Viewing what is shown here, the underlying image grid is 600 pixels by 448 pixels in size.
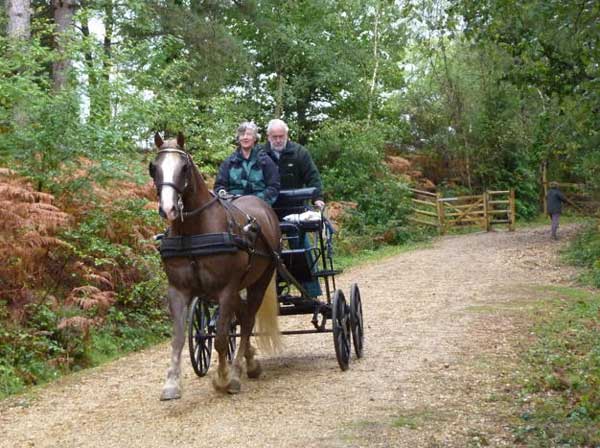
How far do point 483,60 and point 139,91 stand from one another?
22120mm

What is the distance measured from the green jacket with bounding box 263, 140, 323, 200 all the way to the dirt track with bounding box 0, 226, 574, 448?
204 cm

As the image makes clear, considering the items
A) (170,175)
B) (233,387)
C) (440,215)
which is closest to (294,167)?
(170,175)

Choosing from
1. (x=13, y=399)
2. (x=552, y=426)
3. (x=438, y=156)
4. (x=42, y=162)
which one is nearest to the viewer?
(x=552, y=426)

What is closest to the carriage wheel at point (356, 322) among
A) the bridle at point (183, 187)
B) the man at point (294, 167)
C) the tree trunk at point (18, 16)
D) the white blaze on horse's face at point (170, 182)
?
the man at point (294, 167)

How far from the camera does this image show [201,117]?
65.4ft

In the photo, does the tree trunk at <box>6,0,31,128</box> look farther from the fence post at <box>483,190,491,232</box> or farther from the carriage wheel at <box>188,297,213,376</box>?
the fence post at <box>483,190,491,232</box>

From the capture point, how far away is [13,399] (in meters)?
8.06

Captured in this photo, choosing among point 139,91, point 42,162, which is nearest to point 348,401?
point 42,162

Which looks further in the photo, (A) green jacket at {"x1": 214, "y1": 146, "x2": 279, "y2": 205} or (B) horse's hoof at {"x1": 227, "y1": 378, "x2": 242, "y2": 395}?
(A) green jacket at {"x1": 214, "y1": 146, "x2": 279, "y2": 205}

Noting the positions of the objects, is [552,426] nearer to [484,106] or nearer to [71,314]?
[71,314]

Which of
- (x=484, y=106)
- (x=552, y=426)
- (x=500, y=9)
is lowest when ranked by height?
(x=552, y=426)

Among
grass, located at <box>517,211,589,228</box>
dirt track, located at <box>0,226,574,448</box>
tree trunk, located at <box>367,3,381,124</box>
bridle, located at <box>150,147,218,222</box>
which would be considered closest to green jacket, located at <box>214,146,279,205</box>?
bridle, located at <box>150,147,218,222</box>

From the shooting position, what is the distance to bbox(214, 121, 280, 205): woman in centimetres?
830

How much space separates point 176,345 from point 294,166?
2.88 metres
